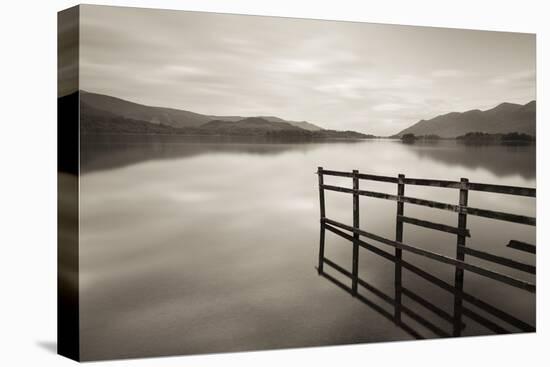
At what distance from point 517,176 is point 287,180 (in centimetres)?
186

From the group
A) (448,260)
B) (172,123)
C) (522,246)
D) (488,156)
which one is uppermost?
(172,123)

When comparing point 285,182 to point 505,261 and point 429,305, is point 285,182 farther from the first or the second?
point 505,261

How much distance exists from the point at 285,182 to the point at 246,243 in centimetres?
53

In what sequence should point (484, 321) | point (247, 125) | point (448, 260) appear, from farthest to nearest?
point (448, 260)
point (484, 321)
point (247, 125)

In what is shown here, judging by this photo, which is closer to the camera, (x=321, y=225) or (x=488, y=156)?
(x=321, y=225)

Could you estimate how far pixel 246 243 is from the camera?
4246 millimetres

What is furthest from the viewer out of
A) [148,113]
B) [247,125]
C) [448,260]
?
[448,260]

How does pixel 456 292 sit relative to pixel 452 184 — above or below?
below

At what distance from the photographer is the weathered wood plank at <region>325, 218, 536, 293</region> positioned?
4383 mm

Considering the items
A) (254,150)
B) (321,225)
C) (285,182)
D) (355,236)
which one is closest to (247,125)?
(254,150)

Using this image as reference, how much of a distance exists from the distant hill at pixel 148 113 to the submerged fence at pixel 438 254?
3.24 feet

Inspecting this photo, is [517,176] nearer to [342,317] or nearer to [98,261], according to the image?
[342,317]

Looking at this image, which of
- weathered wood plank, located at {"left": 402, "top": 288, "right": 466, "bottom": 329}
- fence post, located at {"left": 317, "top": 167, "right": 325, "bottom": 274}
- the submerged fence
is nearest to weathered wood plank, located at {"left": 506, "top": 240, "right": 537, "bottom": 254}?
the submerged fence

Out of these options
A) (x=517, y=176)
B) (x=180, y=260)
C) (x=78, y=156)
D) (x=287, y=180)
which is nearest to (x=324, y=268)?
(x=287, y=180)
